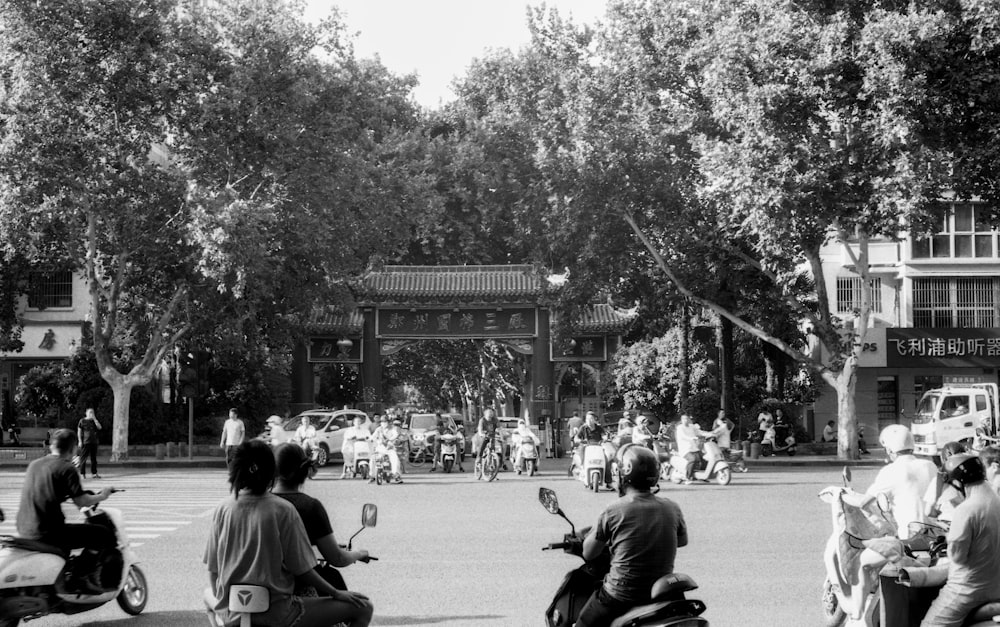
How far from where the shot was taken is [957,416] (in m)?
32.0

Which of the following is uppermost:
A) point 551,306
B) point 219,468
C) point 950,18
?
point 950,18

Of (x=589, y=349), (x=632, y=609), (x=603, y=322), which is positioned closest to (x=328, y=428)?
(x=603, y=322)

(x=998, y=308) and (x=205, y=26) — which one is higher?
(x=205, y=26)

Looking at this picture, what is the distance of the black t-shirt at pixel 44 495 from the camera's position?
817 centimetres

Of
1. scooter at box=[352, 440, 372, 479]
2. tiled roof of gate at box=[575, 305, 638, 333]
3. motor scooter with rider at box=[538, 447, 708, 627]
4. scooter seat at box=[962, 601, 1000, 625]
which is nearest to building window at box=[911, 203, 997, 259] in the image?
tiled roof of gate at box=[575, 305, 638, 333]

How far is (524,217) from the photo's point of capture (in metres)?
Answer: 35.1

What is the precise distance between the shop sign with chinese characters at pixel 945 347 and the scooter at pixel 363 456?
20587mm

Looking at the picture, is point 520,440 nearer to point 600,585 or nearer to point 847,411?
point 847,411

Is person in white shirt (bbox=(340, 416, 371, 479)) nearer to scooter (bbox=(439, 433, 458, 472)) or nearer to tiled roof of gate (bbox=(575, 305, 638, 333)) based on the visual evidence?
scooter (bbox=(439, 433, 458, 472))

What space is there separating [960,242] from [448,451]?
66.9ft

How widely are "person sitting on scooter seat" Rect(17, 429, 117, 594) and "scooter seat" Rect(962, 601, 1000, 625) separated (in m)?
5.67

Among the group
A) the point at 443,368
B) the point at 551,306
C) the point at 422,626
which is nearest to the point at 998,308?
the point at 551,306

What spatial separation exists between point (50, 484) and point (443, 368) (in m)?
47.5

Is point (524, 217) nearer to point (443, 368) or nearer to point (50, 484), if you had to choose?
point (443, 368)
